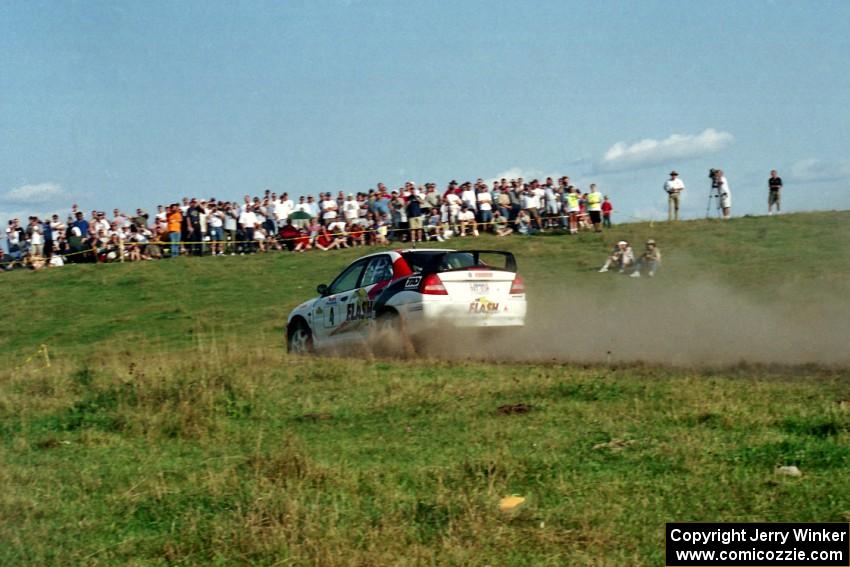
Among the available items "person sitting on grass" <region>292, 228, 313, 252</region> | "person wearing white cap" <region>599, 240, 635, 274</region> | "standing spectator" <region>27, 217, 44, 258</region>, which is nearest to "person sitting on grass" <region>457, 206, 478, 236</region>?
"person sitting on grass" <region>292, 228, 313, 252</region>

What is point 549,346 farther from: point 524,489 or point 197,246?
point 197,246

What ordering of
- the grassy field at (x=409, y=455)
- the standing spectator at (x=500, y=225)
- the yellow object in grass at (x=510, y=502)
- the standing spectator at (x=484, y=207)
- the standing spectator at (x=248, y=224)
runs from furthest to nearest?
the standing spectator at (x=500, y=225)
the standing spectator at (x=484, y=207)
the standing spectator at (x=248, y=224)
the yellow object in grass at (x=510, y=502)
the grassy field at (x=409, y=455)

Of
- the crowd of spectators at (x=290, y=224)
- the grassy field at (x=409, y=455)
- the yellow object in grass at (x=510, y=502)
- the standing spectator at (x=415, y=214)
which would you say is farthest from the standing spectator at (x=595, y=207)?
the yellow object in grass at (x=510, y=502)

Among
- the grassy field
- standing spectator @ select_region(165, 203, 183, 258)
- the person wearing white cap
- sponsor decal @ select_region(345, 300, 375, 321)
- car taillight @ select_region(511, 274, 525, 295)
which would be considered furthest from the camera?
standing spectator @ select_region(165, 203, 183, 258)

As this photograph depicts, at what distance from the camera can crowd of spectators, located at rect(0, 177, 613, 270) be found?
1280 inches

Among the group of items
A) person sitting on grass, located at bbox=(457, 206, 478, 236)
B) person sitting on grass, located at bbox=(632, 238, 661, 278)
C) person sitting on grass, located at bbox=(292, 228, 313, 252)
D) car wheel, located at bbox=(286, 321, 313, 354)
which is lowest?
car wheel, located at bbox=(286, 321, 313, 354)

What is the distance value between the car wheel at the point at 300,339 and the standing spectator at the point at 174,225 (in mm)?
15949

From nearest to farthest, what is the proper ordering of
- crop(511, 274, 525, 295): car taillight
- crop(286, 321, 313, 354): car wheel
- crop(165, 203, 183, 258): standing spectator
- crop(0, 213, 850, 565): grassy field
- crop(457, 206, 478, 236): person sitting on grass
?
crop(0, 213, 850, 565): grassy field, crop(511, 274, 525, 295): car taillight, crop(286, 321, 313, 354): car wheel, crop(165, 203, 183, 258): standing spectator, crop(457, 206, 478, 236): person sitting on grass

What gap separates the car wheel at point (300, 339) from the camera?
16.9 metres

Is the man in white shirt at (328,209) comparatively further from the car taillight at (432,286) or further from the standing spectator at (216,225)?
the car taillight at (432,286)

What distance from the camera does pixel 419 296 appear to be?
1468 centimetres

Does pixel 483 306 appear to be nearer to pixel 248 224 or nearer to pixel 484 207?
pixel 484 207

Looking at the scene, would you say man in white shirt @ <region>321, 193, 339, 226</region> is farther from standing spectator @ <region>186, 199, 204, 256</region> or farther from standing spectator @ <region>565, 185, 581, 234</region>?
standing spectator @ <region>565, 185, 581, 234</region>

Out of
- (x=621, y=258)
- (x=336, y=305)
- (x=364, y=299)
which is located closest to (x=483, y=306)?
(x=364, y=299)
